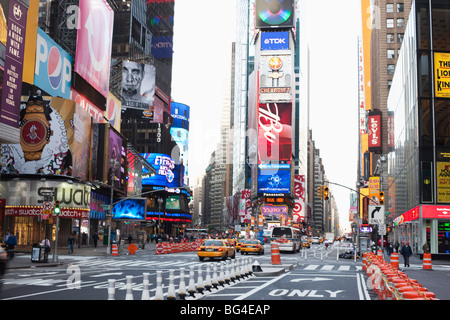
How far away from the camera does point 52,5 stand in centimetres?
7975

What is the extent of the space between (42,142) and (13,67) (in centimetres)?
2016

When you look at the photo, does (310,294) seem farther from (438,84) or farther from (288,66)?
(288,66)

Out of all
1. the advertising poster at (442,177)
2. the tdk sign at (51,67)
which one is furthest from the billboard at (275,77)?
the advertising poster at (442,177)

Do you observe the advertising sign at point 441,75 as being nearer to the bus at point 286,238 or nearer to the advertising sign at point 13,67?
the bus at point 286,238

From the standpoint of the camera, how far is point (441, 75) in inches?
2055

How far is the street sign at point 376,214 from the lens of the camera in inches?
1275

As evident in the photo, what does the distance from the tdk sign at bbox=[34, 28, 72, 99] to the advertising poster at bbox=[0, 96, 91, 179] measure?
13.1 feet

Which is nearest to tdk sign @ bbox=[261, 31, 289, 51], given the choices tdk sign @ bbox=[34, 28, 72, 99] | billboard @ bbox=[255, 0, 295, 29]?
billboard @ bbox=[255, 0, 295, 29]

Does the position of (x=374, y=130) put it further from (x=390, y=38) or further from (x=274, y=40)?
(x=274, y=40)

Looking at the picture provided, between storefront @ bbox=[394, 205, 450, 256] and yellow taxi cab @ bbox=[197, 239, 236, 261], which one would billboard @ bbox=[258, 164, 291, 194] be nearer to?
storefront @ bbox=[394, 205, 450, 256]

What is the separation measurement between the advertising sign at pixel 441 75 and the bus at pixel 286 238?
21209 millimetres

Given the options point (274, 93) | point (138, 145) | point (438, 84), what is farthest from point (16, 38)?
point (274, 93)

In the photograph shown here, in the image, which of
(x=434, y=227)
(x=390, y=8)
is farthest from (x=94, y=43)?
(x=390, y=8)

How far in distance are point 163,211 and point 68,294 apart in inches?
5197
